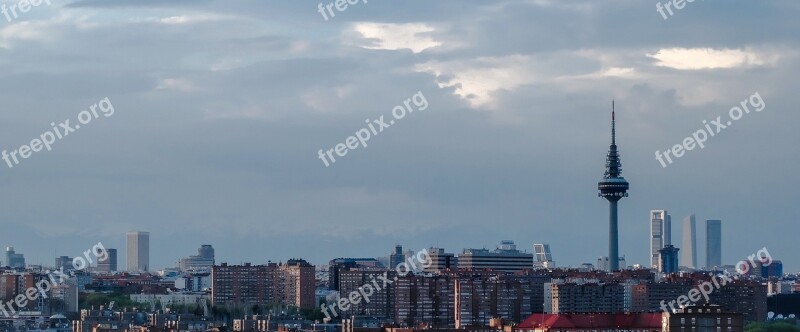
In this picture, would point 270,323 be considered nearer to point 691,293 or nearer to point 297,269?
point 691,293

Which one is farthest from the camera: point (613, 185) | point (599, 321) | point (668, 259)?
point (668, 259)

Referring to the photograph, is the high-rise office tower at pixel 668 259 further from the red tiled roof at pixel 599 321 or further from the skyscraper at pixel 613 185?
the red tiled roof at pixel 599 321

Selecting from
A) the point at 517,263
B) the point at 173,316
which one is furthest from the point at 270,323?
the point at 517,263

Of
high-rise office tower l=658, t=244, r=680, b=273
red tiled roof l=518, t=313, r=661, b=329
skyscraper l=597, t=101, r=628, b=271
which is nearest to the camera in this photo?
red tiled roof l=518, t=313, r=661, b=329

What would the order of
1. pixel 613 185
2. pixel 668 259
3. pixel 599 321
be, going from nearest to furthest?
pixel 599 321 → pixel 613 185 → pixel 668 259

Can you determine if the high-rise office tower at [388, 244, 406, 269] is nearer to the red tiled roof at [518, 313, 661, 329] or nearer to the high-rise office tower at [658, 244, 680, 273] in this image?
the high-rise office tower at [658, 244, 680, 273]

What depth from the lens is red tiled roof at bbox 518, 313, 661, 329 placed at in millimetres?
74625

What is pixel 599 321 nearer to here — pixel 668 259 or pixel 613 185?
pixel 613 185

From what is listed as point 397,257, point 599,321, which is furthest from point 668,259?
point 599,321

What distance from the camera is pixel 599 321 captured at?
251 feet

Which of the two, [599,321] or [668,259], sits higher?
[668,259]

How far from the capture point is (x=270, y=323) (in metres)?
91.3

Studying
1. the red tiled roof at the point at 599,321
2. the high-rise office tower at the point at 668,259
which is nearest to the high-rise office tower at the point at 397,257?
the high-rise office tower at the point at 668,259

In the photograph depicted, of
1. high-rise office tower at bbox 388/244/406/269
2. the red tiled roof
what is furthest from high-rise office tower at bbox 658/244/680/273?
the red tiled roof
